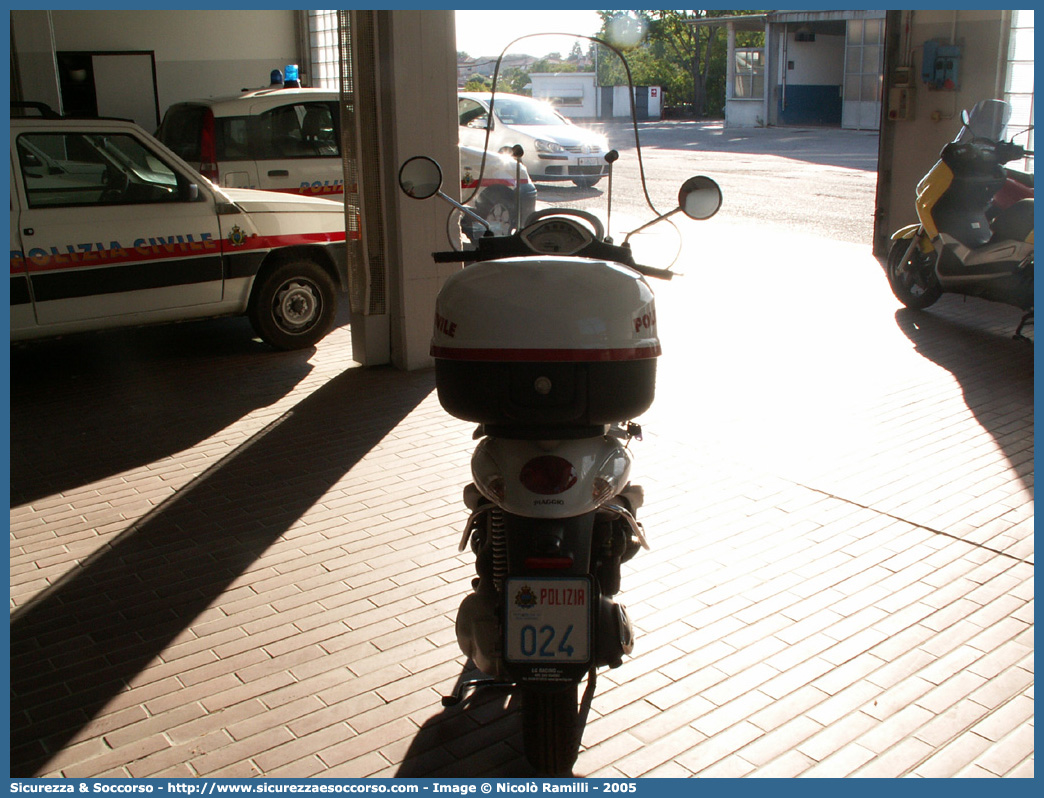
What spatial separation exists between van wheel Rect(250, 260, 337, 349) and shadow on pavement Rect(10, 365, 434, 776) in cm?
141

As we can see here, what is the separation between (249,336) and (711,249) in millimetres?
6158

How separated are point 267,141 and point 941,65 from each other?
7.15 meters

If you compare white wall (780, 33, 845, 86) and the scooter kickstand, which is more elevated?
white wall (780, 33, 845, 86)

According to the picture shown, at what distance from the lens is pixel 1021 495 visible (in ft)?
16.8

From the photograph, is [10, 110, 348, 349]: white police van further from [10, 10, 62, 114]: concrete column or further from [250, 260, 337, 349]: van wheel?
[10, 10, 62, 114]: concrete column

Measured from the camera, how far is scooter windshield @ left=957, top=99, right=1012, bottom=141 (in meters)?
8.78

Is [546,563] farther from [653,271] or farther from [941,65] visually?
[941,65]

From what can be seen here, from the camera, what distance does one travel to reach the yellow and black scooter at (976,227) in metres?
8.16

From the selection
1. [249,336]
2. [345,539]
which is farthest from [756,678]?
[249,336]

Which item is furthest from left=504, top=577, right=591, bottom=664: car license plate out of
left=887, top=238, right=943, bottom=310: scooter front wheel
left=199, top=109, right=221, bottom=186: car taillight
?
left=199, top=109, right=221, bottom=186: car taillight

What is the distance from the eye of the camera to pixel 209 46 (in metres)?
15.0

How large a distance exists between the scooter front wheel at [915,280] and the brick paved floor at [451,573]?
126 centimetres

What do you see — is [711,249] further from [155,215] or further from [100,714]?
[100,714]

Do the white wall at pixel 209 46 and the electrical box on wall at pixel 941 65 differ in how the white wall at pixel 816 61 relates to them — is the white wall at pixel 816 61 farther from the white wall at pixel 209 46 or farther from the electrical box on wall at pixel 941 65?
the electrical box on wall at pixel 941 65
